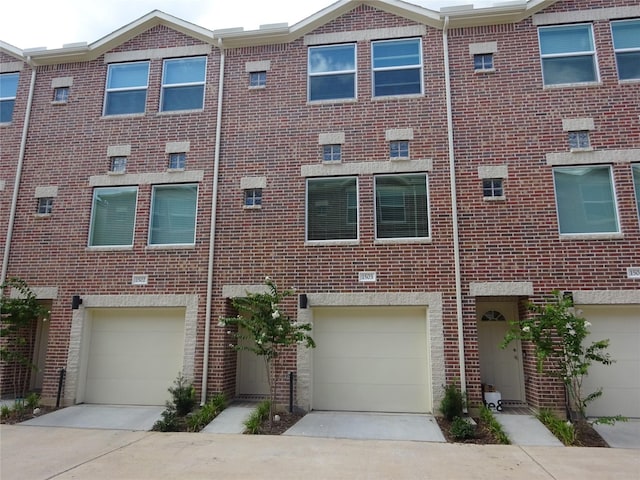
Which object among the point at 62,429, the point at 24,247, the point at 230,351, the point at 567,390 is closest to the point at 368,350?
the point at 230,351

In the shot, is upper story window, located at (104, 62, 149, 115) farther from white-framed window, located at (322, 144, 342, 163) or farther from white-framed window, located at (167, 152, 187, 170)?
white-framed window, located at (322, 144, 342, 163)

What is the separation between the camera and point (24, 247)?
1027 cm

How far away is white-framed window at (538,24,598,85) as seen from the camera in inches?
371

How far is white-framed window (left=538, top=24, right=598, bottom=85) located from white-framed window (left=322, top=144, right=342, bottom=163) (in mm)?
4611

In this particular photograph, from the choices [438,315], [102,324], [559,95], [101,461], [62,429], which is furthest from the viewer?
[102,324]

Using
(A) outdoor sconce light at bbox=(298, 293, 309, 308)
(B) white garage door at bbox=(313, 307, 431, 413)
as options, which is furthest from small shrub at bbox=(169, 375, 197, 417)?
(A) outdoor sconce light at bbox=(298, 293, 309, 308)

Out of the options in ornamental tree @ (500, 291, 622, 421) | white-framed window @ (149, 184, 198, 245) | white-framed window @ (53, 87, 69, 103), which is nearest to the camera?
ornamental tree @ (500, 291, 622, 421)

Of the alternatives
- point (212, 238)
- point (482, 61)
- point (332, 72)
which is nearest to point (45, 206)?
point (212, 238)

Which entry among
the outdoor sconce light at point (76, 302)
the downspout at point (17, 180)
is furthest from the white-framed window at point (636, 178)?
the downspout at point (17, 180)

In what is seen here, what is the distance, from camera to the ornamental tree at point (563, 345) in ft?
23.9

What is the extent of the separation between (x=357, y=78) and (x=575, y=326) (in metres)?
6.70

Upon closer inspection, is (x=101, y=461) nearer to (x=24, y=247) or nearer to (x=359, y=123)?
(x=24, y=247)

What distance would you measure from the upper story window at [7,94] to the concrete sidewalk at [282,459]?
7.97 metres

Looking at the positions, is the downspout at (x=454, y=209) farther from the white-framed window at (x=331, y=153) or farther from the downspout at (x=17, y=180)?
the downspout at (x=17, y=180)
